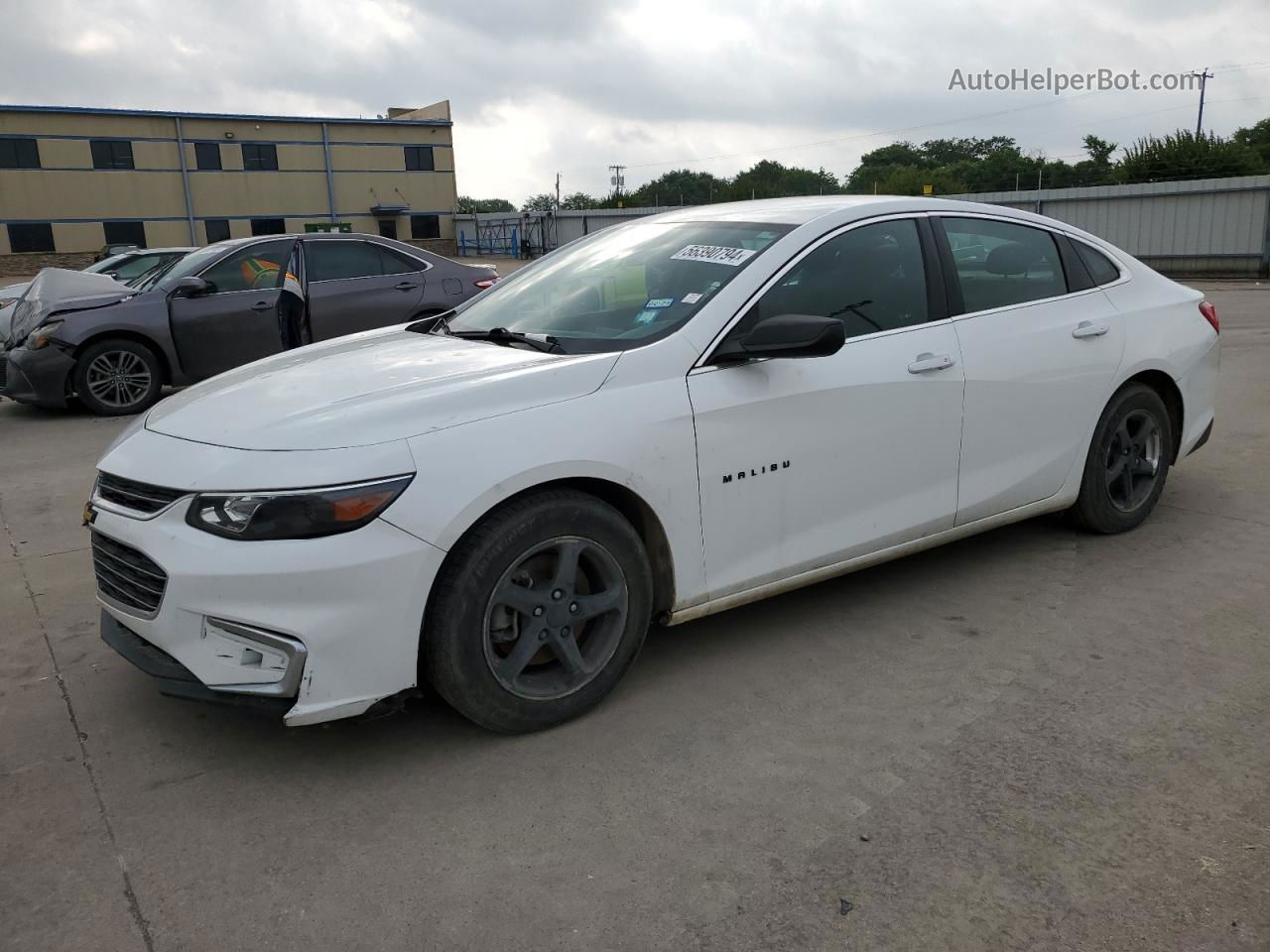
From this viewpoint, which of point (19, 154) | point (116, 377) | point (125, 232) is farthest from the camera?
point (125, 232)

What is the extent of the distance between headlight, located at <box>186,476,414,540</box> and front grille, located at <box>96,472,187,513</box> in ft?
0.78

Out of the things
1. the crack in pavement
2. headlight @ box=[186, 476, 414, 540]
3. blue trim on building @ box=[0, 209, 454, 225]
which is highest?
blue trim on building @ box=[0, 209, 454, 225]

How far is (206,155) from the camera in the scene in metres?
45.1

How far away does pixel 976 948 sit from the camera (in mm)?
2246

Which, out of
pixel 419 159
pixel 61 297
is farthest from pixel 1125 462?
pixel 419 159

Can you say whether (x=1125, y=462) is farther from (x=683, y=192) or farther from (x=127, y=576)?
(x=683, y=192)

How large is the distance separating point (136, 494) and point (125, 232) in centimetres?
4698

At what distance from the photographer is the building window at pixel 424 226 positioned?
166ft

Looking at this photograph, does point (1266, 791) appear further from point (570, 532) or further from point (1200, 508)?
point (1200, 508)

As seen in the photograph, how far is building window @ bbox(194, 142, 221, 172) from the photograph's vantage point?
44.9 metres

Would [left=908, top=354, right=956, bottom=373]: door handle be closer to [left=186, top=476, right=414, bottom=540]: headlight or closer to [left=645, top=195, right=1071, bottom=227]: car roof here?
[left=645, top=195, right=1071, bottom=227]: car roof

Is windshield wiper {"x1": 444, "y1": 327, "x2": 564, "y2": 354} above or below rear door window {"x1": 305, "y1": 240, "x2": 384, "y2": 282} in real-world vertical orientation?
below

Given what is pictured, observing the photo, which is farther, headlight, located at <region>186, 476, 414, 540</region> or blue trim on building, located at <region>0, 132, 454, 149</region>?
blue trim on building, located at <region>0, 132, 454, 149</region>

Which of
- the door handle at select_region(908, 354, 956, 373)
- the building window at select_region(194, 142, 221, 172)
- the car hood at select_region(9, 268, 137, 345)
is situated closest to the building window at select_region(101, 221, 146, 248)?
the building window at select_region(194, 142, 221, 172)
